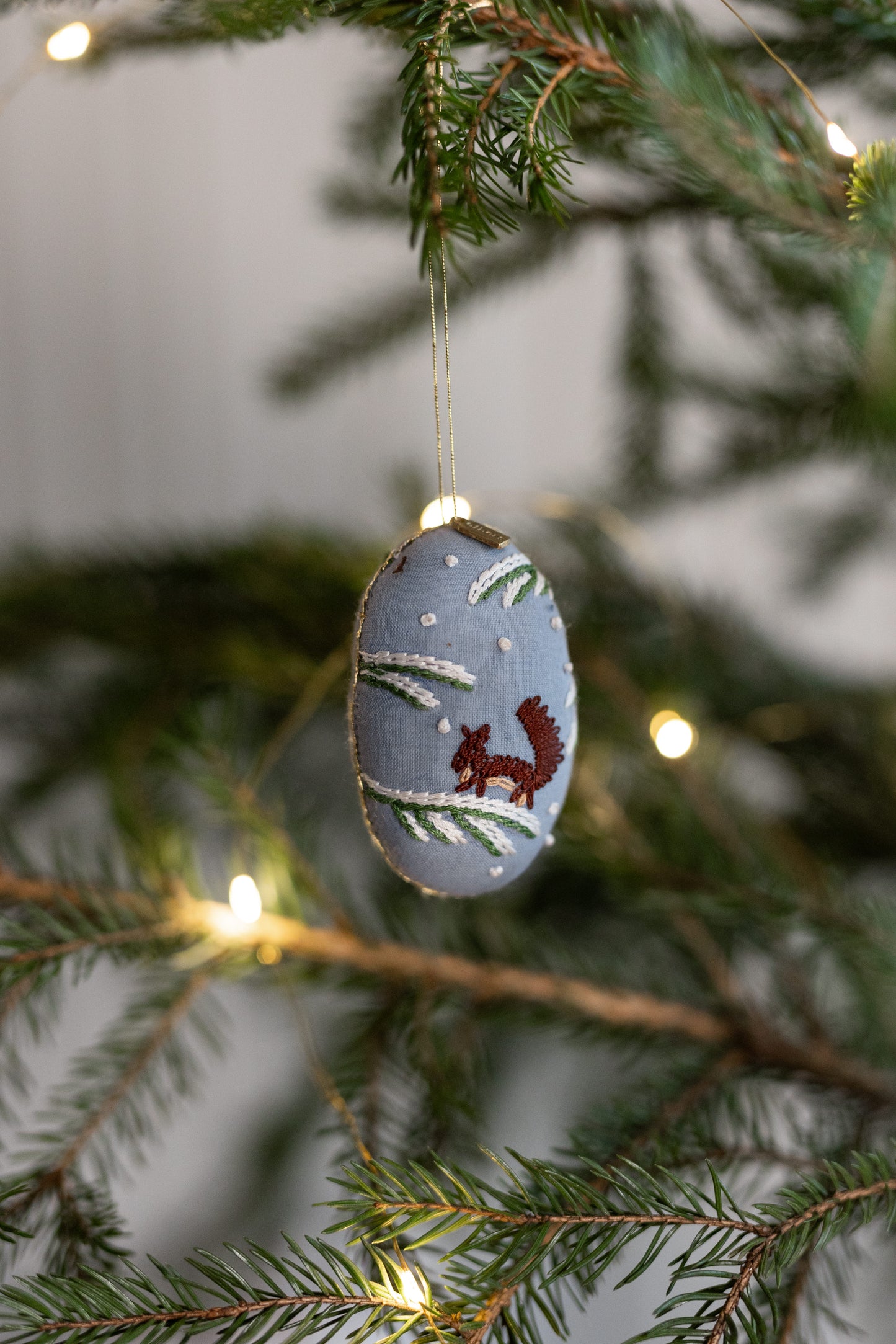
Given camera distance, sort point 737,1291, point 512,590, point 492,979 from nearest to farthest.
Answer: point 737,1291
point 512,590
point 492,979

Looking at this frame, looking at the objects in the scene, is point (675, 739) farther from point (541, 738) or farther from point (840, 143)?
point (840, 143)

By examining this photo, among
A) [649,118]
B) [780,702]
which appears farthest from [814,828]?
[649,118]

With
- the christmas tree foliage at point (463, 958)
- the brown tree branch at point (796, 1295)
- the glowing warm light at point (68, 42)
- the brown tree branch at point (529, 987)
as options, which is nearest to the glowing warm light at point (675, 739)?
the christmas tree foliage at point (463, 958)

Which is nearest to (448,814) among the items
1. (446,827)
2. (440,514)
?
(446,827)

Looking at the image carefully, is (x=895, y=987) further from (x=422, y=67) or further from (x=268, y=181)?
(x=268, y=181)

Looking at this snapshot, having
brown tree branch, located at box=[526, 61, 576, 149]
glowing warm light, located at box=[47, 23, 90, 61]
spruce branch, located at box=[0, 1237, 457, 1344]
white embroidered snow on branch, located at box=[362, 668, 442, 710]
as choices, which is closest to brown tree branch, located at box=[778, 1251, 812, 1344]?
spruce branch, located at box=[0, 1237, 457, 1344]

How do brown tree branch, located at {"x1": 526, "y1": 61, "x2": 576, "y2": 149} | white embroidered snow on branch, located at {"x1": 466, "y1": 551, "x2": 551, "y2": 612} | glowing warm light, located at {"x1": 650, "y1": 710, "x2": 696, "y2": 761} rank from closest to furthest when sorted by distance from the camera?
brown tree branch, located at {"x1": 526, "y1": 61, "x2": 576, "y2": 149}
white embroidered snow on branch, located at {"x1": 466, "y1": 551, "x2": 551, "y2": 612}
glowing warm light, located at {"x1": 650, "y1": 710, "x2": 696, "y2": 761}

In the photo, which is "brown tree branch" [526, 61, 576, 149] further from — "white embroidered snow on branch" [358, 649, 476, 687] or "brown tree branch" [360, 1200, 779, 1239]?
"brown tree branch" [360, 1200, 779, 1239]
